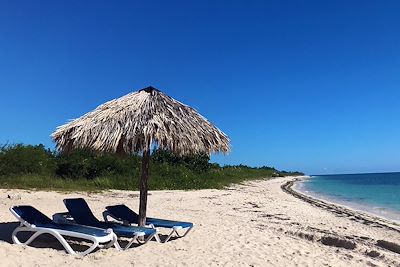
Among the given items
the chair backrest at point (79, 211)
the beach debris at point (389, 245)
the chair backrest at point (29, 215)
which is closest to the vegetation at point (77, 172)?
the chair backrest at point (79, 211)

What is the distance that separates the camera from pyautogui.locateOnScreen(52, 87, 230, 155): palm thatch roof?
7.11 meters

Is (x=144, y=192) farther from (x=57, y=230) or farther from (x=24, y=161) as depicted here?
(x=24, y=161)

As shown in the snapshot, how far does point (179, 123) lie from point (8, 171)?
16402 millimetres

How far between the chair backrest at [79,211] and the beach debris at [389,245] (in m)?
5.72

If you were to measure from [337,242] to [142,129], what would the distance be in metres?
4.62

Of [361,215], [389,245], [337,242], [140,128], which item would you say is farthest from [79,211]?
[361,215]

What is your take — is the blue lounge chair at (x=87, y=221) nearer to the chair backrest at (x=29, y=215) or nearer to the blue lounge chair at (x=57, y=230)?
the blue lounge chair at (x=57, y=230)

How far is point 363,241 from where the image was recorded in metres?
8.76

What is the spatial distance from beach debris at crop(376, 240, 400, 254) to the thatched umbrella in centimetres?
396

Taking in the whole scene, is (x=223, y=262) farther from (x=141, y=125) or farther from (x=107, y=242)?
(x=141, y=125)

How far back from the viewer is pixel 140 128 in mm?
7078

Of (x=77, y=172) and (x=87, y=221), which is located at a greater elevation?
(x=77, y=172)

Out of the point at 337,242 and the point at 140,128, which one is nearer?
the point at 140,128

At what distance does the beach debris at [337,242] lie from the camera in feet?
26.9
